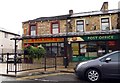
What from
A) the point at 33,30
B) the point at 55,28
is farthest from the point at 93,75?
the point at 33,30

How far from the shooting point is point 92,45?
22.6 meters

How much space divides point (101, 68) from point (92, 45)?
11861 mm

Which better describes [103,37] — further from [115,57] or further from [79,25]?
[115,57]

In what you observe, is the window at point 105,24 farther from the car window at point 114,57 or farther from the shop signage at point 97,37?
the car window at point 114,57

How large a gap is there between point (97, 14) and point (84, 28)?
6.76 feet

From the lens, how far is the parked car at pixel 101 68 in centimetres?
1067

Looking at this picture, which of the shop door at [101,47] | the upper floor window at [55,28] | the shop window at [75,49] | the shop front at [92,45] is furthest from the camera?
the upper floor window at [55,28]

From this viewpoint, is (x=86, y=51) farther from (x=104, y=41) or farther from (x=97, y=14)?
(x=97, y=14)

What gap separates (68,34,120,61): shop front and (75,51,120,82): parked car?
34.3 ft

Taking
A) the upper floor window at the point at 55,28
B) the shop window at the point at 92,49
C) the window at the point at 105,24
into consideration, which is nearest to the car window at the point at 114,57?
the shop window at the point at 92,49

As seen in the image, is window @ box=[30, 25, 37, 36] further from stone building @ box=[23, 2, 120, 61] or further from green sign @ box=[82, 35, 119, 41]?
green sign @ box=[82, 35, 119, 41]

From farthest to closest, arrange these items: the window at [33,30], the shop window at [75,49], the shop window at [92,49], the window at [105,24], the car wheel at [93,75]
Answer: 1. the window at [33,30]
2. the window at [105,24]
3. the shop window at [75,49]
4. the shop window at [92,49]
5. the car wheel at [93,75]

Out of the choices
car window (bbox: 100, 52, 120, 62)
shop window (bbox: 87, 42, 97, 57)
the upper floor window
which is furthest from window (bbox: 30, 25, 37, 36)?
car window (bbox: 100, 52, 120, 62)

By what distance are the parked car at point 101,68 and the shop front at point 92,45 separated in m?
10.5
